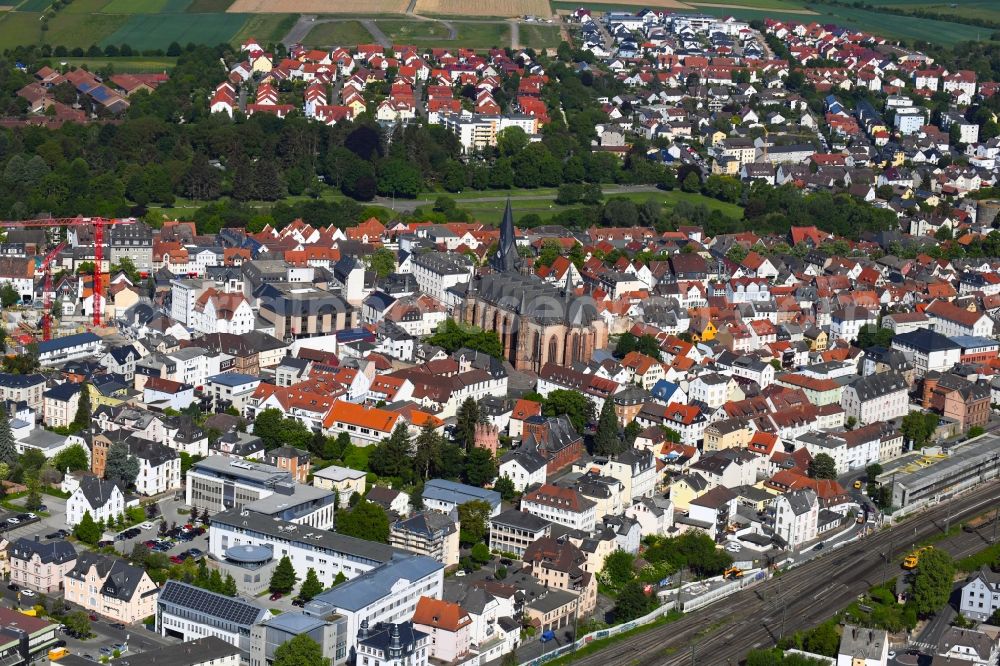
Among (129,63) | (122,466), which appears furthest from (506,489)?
(129,63)

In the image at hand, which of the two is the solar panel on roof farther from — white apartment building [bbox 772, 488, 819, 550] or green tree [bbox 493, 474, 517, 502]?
white apartment building [bbox 772, 488, 819, 550]

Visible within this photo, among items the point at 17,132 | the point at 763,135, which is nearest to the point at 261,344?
→ the point at 17,132

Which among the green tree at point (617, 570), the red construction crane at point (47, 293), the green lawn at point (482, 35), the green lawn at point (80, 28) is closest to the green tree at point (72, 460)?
the red construction crane at point (47, 293)

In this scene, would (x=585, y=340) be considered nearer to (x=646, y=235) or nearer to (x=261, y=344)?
(x=261, y=344)

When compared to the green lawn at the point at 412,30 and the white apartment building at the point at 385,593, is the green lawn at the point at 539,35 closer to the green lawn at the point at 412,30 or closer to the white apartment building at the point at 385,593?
the green lawn at the point at 412,30

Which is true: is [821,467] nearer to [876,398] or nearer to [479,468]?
[876,398]
